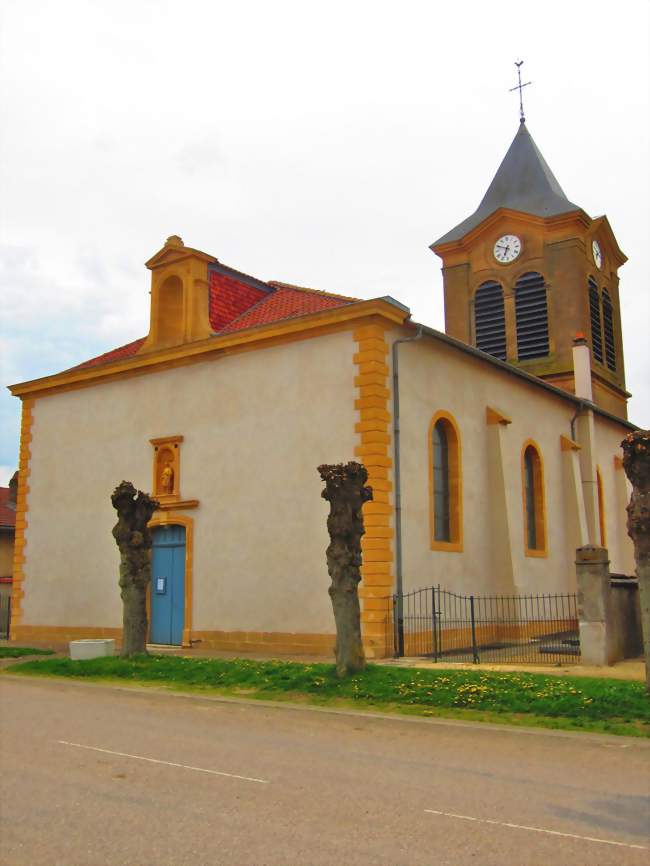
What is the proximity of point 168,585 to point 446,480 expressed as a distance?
6.92 m

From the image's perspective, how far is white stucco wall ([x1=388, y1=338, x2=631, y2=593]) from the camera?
19.0 metres

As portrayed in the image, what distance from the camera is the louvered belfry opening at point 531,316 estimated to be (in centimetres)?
3356

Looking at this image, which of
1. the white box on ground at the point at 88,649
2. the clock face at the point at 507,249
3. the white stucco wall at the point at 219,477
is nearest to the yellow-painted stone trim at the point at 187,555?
the white stucco wall at the point at 219,477

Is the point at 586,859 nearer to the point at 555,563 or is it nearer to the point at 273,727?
the point at 273,727

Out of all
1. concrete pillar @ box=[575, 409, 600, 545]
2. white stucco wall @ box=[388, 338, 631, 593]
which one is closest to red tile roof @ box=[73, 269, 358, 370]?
white stucco wall @ box=[388, 338, 631, 593]

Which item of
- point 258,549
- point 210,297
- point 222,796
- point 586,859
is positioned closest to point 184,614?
point 258,549

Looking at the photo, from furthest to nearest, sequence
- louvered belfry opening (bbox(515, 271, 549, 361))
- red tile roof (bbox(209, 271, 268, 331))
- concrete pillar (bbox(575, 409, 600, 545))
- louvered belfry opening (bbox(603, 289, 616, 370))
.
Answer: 1. louvered belfry opening (bbox(603, 289, 616, 370))
2. louvered belfry opening (bbox(515, 271, 549, 361))
3. concrete pillar (bbox(575, 409, 600, 545))
4. red tile roof (bbox(209, 271, 268, 331))

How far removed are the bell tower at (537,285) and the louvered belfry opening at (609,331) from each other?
4cm

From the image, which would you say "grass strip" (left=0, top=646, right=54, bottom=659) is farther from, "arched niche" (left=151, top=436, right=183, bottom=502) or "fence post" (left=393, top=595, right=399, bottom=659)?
"fence post" (left=393, top=595, right=399, bottom=659)

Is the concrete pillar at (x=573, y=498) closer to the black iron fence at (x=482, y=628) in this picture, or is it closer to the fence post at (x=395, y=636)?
the black iron fence at (x=482, y=628)

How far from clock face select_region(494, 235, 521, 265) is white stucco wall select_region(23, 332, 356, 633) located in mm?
17574

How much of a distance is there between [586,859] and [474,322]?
3090 cm

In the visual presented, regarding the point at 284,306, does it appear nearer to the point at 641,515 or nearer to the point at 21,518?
the point at 21,518

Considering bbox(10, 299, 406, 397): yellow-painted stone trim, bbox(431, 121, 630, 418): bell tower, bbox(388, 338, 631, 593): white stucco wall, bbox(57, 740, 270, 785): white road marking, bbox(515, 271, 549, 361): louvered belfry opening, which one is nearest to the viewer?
bbox(57, 740, 270, 785): white road marking
